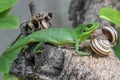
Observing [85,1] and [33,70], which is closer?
[33,70]

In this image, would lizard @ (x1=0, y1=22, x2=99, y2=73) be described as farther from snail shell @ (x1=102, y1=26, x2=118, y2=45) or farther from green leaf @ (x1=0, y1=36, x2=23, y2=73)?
green leaf @ (x1=0, y1=36, x2=23, y2=73)

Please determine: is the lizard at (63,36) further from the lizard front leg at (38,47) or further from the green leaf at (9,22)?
the green leaf at (9,22)

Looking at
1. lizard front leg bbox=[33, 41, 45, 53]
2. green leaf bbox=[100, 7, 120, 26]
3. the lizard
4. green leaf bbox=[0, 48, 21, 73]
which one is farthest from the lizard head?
green leaf bbox=[0, 48, 21, 73]

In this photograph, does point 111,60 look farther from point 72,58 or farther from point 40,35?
point 40,35

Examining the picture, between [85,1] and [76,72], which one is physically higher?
[76,72]

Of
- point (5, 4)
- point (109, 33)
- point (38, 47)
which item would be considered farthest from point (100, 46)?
point (5, 4)

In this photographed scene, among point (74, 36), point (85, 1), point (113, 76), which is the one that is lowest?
point (85, 1)

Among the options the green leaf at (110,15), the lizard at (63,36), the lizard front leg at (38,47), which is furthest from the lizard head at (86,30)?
the green leaf at (110,15)

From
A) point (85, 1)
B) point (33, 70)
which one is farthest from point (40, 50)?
point (85, 1)

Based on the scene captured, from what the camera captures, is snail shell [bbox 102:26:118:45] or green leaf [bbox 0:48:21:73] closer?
snail shell [bbox 102:26:118:45]
